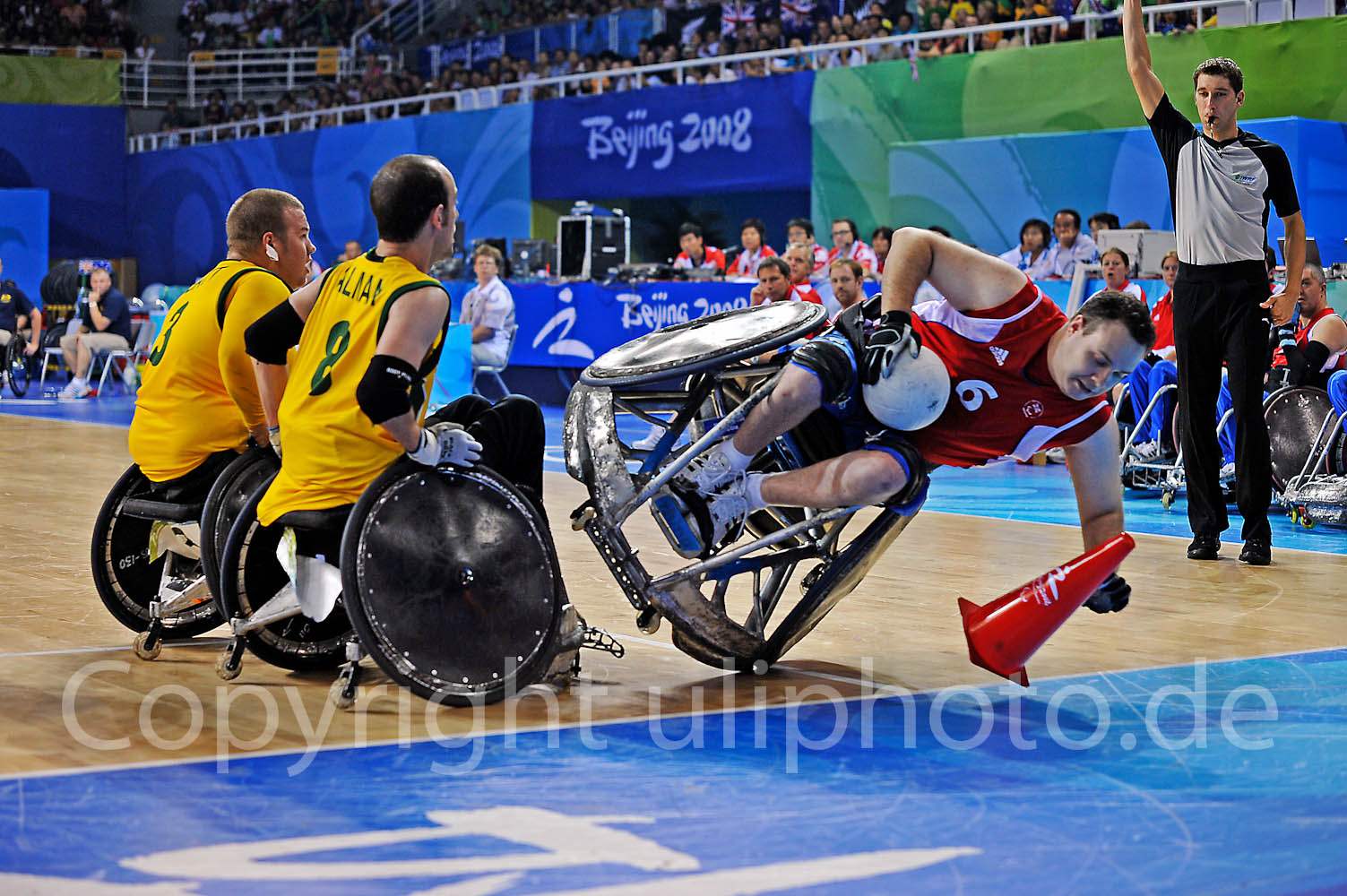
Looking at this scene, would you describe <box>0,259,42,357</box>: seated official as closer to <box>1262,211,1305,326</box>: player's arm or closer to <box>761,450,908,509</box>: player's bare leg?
<box>1262,211,1305,326</box>: player's arm

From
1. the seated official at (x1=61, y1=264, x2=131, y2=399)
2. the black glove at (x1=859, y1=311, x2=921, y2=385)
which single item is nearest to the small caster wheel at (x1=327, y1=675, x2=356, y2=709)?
the black glove at (x1=859, y1=311, x2=921, y2=385)

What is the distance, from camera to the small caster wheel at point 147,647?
16.0ft

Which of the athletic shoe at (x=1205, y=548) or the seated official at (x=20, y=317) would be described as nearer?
the athletic shoe at (x=1205, y=548)

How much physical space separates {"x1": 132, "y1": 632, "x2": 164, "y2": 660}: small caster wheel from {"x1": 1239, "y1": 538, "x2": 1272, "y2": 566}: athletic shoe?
4.83 metres

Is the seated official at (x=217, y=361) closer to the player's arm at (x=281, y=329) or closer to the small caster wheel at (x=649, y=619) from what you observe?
the player's arm at (x=281, y=329)

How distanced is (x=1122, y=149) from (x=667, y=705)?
12975mm

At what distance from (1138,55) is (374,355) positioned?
4329 millimetres

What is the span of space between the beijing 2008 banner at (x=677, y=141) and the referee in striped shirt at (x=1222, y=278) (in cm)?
1259

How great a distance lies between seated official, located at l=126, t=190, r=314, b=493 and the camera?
5.03 meters

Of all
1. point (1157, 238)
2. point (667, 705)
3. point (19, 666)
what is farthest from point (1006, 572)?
point (1157, 238)

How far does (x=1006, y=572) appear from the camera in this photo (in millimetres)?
6844

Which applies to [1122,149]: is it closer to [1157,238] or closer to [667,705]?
[1157,238]

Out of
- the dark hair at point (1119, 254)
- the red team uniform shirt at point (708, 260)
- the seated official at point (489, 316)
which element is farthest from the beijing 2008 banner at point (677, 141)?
the dark hair at point (1119, 254)

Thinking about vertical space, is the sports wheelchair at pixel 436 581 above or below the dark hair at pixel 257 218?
below
